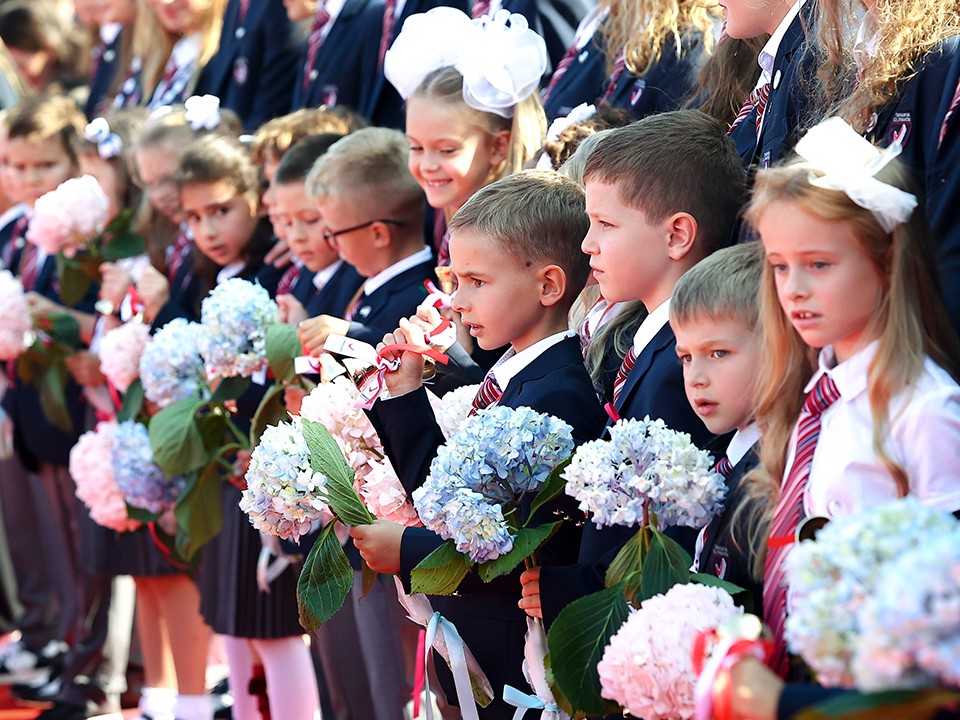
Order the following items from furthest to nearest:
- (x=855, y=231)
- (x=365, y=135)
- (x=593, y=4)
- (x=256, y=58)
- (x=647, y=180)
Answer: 1. (x=256, y=58)
2. (x=593, y=4)
3. (x=365, y=135)
4. (x=647, y=180)
5. (x=855, y=231)

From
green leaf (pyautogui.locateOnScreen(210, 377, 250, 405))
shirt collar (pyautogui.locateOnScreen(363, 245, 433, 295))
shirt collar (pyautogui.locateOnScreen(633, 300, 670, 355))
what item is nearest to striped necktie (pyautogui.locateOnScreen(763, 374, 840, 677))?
shirt collar (pyautogui.locateOnScreen(633, 300, 670, 355))

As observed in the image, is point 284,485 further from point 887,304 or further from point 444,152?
point 444,152

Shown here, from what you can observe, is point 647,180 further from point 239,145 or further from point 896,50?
point 239,145

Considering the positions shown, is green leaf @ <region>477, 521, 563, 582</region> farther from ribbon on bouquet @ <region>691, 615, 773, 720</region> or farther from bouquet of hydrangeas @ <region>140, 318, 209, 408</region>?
bouquet of hydrangeas @ <region>140, 318, 209, 408</region>

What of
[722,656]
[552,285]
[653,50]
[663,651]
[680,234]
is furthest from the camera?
[653,50]

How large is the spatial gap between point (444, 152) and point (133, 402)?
1.35 meters

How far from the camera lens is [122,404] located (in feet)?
14.3

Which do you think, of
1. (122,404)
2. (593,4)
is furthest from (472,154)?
(122,404)

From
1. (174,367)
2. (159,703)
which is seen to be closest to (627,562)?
(174,367)

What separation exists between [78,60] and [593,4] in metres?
4.01

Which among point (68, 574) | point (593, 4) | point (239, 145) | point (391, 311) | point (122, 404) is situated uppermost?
point (593, 4)

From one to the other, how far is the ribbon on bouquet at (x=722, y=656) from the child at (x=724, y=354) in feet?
1.28

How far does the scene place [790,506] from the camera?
2.07m

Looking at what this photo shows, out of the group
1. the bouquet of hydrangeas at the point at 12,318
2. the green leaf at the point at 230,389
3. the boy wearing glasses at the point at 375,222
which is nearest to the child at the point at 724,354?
the boy wearing glasses at the point at 375,222
